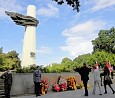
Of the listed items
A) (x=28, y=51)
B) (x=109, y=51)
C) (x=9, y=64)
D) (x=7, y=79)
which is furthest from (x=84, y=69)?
(x=109, y=51)

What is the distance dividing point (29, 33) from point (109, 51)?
49.6 m

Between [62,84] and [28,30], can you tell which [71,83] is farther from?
[28,30]

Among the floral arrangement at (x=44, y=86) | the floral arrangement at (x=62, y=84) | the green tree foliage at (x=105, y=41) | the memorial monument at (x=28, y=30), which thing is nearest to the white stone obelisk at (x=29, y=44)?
the memorial monument at (x=28, y=30)

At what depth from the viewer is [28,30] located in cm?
3353

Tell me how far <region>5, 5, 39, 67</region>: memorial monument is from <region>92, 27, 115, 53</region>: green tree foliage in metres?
47.8

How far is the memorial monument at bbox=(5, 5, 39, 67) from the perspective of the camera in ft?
109

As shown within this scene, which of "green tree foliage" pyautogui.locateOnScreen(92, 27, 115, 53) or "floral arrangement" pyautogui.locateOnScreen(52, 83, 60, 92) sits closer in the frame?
"floral arrangement" pyautogui.locateOnScreen(52, 83, 60, 92)

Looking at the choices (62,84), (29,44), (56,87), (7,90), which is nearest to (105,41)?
(29,44)

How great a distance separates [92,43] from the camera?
82.2 metres

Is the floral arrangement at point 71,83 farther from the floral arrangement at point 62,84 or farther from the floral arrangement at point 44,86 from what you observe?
the floral arrangement at point 44,86

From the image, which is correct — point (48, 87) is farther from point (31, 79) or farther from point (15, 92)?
point (15, 92)

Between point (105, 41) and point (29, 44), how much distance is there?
48340 millimetres

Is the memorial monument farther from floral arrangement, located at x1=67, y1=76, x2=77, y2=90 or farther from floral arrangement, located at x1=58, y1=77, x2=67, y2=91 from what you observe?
floral arrangement, located at x1=58, y1=77, x2=67, y2=91

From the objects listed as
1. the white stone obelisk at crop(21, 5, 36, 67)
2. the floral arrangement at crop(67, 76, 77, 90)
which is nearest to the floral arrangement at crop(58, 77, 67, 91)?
the floral arrangement at crop(67, 76, 77, 90)
